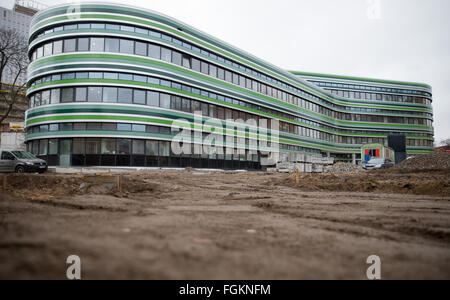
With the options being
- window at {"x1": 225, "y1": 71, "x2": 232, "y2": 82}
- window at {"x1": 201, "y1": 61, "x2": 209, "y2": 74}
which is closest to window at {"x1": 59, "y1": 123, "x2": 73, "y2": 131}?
window at {"x1": 201, "y1": 61, "x2": 209, "y2": 74}

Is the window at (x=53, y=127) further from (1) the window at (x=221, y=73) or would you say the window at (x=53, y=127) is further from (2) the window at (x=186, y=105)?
(1) the window at (x=221, y=73)

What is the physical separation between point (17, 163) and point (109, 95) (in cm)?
1261

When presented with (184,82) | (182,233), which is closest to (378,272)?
(182,233)

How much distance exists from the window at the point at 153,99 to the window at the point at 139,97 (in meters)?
0.55

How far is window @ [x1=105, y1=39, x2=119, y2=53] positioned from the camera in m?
28.7

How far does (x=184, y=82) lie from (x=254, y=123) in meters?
14.5

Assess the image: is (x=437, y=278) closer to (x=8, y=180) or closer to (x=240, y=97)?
(x=8, y=180)

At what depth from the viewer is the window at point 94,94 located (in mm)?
27797

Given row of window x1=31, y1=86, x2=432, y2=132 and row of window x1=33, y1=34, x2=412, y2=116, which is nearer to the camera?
row of window x1=31, y1=86, x2=432, y2=132

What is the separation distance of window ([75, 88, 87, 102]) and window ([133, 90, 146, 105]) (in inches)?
192

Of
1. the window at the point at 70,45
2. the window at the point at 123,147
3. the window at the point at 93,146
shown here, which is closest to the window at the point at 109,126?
the window at the point at 123,147

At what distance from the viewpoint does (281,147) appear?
4872 cm

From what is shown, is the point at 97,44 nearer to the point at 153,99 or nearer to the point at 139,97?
the point at 139,97

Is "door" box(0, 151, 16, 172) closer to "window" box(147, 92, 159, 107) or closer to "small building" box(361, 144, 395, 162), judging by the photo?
"window" box(147, 92, 159, 107)
